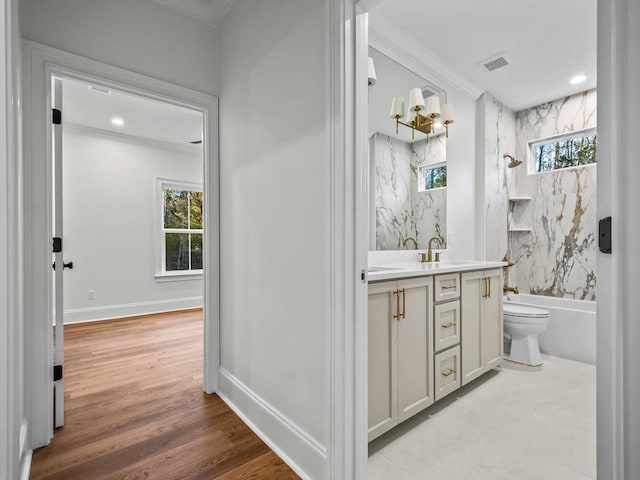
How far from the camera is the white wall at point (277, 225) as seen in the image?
1428 millimetres

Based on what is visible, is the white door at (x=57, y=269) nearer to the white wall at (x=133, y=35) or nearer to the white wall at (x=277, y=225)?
the white wall at (x=133, y=35)

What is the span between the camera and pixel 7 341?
87 cm

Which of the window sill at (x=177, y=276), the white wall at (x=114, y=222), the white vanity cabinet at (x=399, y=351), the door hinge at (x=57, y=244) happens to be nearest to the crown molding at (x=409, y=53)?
the white vanity cabinet at (x=399, y=351)

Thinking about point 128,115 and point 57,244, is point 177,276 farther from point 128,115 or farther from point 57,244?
point 57,244

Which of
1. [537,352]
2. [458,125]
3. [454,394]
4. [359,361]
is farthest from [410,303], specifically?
[458,125]

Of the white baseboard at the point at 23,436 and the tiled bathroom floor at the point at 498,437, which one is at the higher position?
the white baseboard at the point at 23,436

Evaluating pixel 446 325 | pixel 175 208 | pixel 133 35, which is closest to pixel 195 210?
pixel 175 208

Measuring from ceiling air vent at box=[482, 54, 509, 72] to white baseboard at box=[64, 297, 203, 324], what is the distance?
4.97 m

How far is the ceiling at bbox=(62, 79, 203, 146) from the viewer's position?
3.48 m

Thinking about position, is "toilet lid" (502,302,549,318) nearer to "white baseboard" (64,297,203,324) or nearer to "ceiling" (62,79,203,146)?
"ceiling" (62,79,203,146)

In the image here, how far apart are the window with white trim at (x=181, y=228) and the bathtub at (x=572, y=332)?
4.81 meters

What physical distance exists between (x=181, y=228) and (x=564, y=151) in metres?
5.30

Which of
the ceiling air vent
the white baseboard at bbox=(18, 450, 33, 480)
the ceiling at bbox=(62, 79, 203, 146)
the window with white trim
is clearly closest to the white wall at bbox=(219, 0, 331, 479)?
the white baseboard at bbox=(18, 450, 33, 480)

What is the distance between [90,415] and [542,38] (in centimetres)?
418
